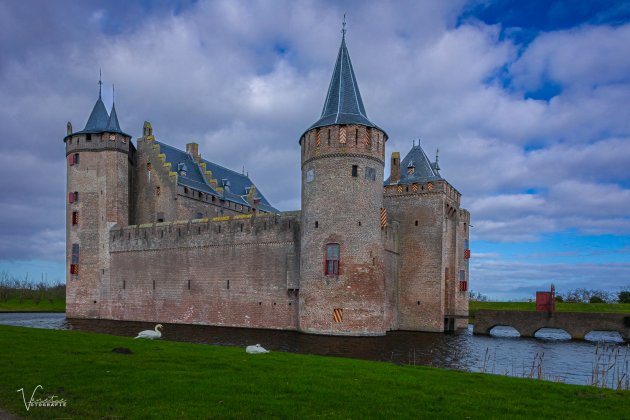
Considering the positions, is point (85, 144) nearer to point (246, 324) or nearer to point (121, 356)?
point (246, 324)

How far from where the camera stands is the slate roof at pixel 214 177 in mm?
41156

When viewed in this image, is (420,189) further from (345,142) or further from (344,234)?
(344,234)

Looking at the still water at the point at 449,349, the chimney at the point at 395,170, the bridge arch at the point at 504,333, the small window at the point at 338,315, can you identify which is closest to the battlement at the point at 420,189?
the chimney at the point at 395,170

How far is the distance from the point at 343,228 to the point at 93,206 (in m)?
21.5

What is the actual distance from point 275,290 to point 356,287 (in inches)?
254

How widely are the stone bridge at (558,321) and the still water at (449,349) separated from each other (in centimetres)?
162

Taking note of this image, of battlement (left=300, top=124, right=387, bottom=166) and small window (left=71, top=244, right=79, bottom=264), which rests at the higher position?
battlement (left=300, top=124, right=387, bottom=166)

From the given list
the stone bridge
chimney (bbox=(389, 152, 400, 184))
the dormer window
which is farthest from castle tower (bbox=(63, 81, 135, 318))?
the stone bridge

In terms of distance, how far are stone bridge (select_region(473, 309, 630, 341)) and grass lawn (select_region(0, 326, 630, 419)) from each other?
2221 centimetres

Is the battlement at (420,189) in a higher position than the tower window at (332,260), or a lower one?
higher

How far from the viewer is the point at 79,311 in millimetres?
38625

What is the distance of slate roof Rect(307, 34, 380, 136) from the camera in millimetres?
28125

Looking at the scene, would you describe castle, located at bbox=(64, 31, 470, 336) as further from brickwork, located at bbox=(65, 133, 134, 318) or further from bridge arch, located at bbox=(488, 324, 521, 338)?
bridge arch, located at bbox=(488, 324, 521, 338)

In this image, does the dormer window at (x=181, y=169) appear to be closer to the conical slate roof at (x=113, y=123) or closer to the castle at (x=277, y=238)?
the castle at (x=277, y=238)
